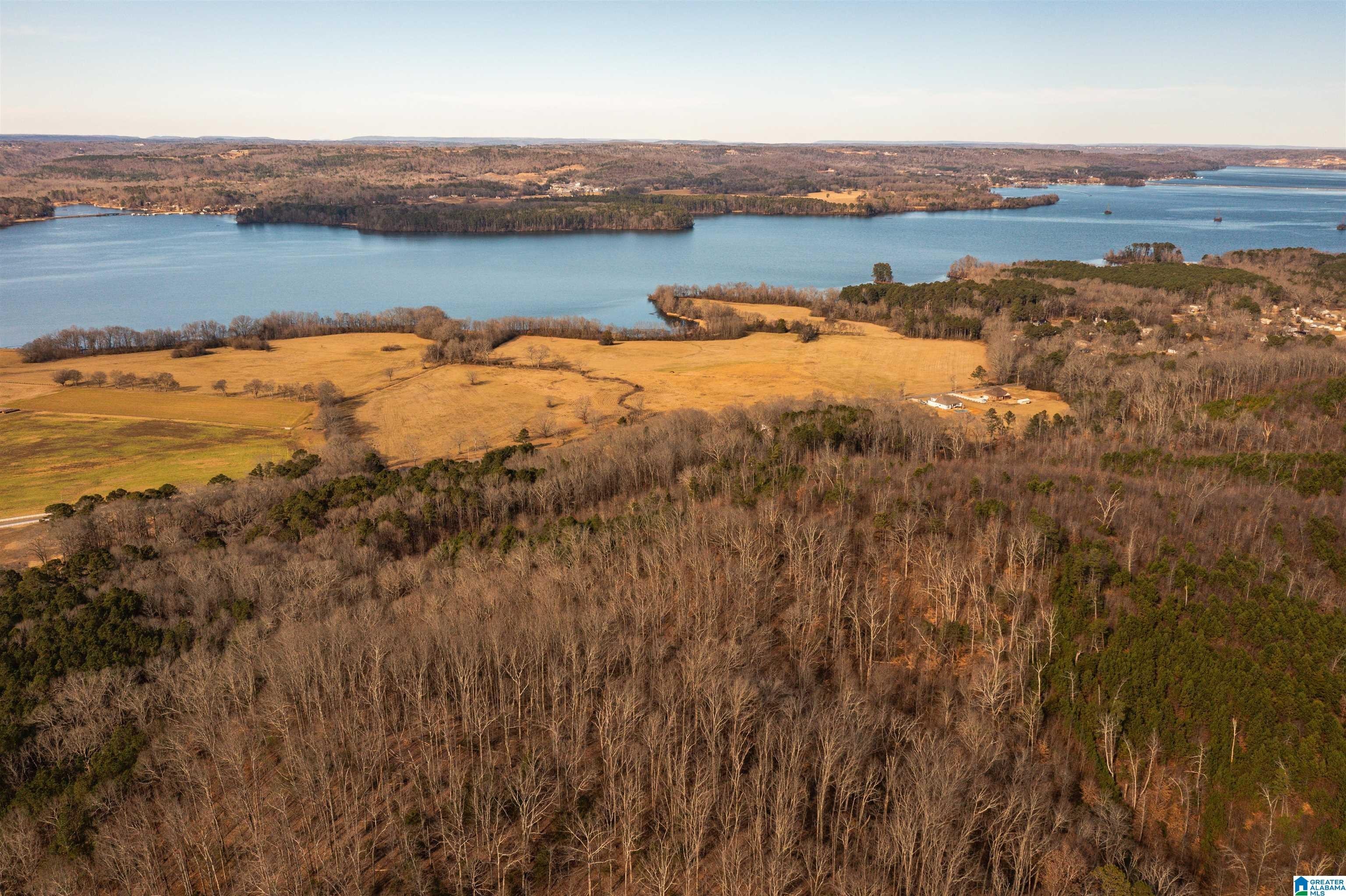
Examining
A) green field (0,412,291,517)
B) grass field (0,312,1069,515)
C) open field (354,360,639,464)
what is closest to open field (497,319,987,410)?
grass field (0,312,1069,515)

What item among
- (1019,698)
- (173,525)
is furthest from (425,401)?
(1019,698)

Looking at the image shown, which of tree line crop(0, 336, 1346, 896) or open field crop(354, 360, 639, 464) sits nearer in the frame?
tree line crop(0, 336, 1346, 896)

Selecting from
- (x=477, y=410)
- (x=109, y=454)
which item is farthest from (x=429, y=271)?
(x=109, y=454)

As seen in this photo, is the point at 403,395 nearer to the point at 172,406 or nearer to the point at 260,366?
the point at 172,406

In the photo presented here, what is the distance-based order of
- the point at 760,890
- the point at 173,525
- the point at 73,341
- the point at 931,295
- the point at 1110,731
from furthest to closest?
the point at 931,295 → the point at 73,341 → the point at 173,525 → the point at 1110,731 → the point at 760,890

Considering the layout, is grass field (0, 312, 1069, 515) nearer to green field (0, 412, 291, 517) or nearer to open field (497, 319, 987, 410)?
green field (0, 412, 291, 517)

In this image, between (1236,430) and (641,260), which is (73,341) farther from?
(1236,430)
